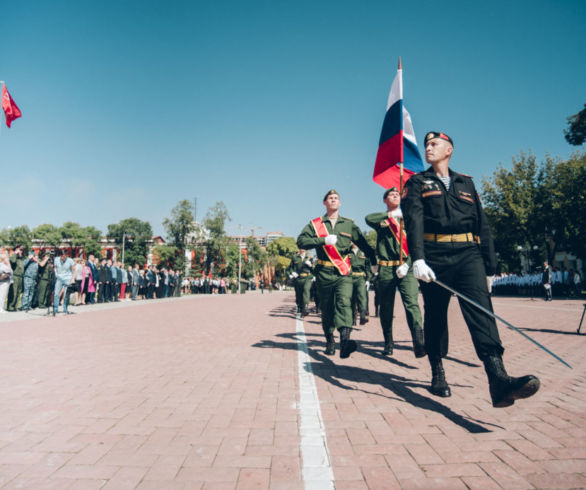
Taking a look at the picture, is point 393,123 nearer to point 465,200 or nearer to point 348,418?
point 465,200

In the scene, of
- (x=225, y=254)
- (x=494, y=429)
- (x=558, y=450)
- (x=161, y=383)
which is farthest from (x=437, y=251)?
(x=225, y=254)

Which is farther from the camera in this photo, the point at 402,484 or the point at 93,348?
the point at 93,348

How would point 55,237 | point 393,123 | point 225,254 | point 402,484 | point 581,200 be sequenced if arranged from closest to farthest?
point 402,484, point 393,123, point 581,200, point 225,254, point 55,237

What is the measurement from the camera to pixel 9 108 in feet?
59.1

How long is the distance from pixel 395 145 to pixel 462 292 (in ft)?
10.5

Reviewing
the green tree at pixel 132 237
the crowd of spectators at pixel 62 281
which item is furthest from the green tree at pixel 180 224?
the green tree at pixel 132 237

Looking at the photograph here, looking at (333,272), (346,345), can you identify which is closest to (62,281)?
(333,272)

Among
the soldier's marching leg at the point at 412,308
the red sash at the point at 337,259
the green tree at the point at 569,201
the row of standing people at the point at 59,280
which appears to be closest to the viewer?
the soldier's marching leg at the point at 412,308

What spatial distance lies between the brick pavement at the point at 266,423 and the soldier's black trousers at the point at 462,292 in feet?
1.79

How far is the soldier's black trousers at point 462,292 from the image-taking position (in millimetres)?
3207

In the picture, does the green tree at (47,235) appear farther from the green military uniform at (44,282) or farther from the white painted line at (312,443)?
the white painted line at (312,443)

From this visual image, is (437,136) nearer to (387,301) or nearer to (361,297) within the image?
(387,301)

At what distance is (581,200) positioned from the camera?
108 feet

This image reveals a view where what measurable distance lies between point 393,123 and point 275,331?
16.2 feet
